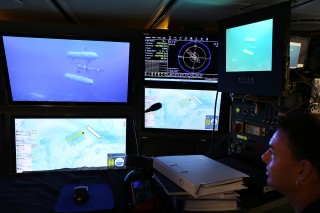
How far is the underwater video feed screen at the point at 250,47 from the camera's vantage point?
123 cm

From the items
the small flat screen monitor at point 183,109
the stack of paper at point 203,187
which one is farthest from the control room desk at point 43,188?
the small flat screen monitor at point 183,109

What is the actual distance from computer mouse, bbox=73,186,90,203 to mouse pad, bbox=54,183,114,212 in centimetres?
1

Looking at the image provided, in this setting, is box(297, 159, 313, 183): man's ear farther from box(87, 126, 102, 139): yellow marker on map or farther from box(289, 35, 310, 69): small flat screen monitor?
box(87, 126, 102, 139): yellow marker on map

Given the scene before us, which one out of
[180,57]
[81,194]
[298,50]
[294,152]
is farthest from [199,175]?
[298,50]

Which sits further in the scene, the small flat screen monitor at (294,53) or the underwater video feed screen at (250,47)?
the small flat screen monitor at (294,53)

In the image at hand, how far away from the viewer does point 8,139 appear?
1.76 m

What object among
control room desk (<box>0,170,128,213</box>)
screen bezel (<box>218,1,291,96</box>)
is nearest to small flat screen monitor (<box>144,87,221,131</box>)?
screen bezel (<box>218,1,291,96</box>)

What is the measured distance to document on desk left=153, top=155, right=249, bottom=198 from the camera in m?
1.01

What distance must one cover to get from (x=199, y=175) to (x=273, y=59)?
574 millimetres

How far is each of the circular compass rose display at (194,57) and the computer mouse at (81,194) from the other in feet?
3.30

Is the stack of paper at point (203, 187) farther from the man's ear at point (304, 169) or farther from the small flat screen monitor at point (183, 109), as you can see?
the small flat screen monitor at point (183, 109)

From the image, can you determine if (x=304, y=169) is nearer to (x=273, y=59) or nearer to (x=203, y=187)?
(x=203, y=187)

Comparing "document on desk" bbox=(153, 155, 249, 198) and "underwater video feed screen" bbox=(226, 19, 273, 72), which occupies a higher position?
"underwater video feed screen" bbox=(226, 19, 273, 72)

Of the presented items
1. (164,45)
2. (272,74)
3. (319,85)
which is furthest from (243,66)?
(164,45)
